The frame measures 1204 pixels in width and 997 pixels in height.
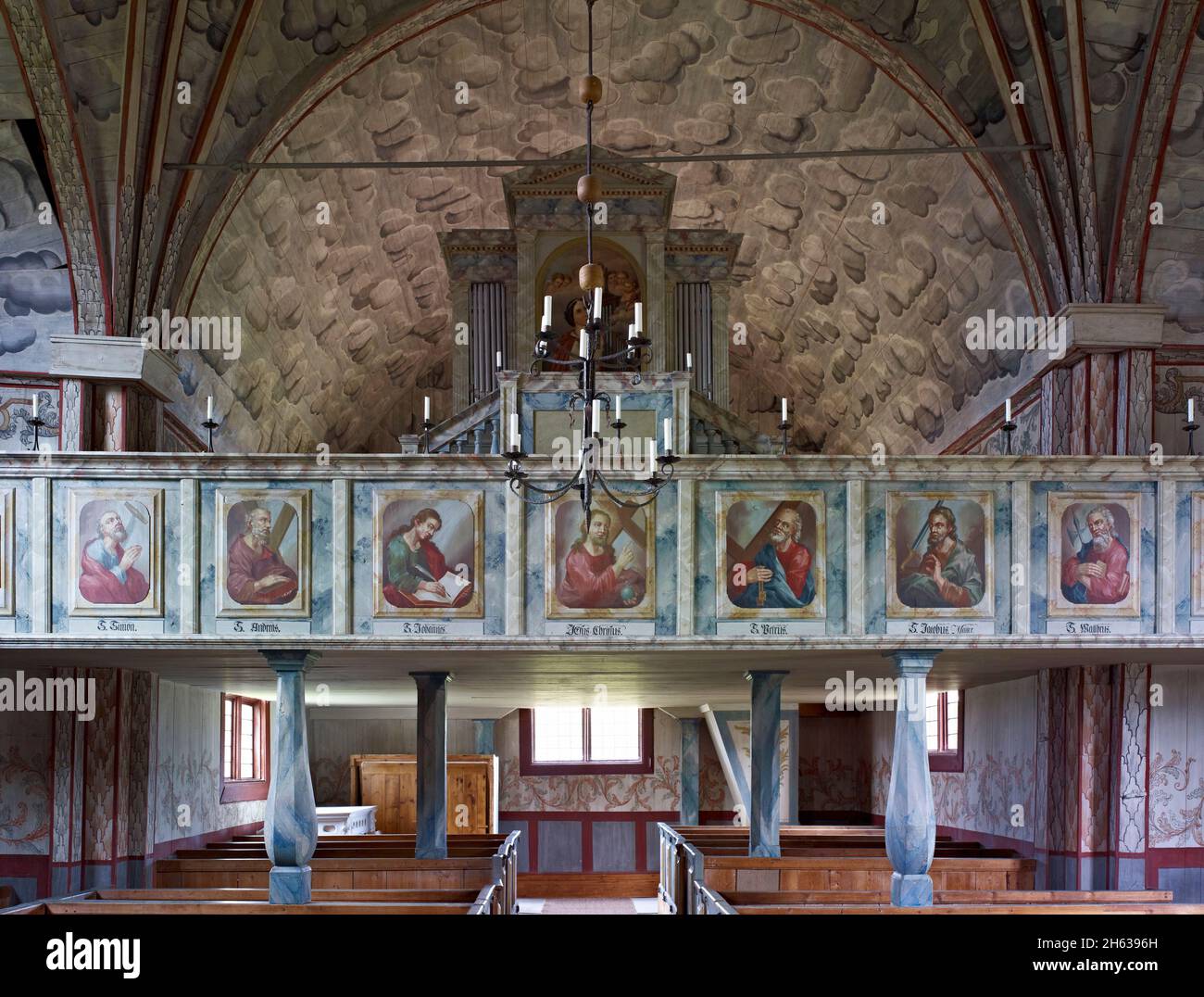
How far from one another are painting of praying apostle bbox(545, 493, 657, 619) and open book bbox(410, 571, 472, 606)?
889mm

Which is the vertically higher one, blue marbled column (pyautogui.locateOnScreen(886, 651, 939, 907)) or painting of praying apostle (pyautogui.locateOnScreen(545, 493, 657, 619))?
painting of praying apostle (pyautogui.locateOnScreen(545, 493, 657, 619))

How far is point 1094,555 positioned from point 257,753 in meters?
17.8

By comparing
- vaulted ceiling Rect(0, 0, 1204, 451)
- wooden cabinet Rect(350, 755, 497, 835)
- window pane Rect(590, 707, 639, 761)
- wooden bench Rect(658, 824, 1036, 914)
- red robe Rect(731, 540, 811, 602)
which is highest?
vaulted ceiling Rect(0, 0, 1204, 451)

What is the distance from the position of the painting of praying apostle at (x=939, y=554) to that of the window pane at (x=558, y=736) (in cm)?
1744

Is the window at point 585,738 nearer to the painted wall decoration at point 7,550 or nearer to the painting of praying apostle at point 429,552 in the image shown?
the painting of praying apostle at point 429,552

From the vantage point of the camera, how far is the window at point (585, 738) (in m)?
30.0

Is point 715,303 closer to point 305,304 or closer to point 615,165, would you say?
point 615,165

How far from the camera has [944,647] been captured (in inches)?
529

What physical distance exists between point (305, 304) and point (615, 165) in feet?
20.3

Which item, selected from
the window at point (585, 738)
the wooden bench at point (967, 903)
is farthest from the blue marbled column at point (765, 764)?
the window at point (585, 738)

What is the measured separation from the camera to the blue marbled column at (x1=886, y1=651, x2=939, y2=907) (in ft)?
43.7

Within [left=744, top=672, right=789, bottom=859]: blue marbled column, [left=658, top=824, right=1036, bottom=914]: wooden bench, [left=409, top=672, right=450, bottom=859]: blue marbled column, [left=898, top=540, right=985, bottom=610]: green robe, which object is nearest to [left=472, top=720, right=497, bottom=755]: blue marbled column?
[left=658, top=824, right=1036, bottom=914]: wooden bench

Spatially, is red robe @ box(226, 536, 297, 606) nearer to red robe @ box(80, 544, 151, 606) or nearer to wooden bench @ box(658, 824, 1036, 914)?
red robe @ box(80, 544, 151, 606)
